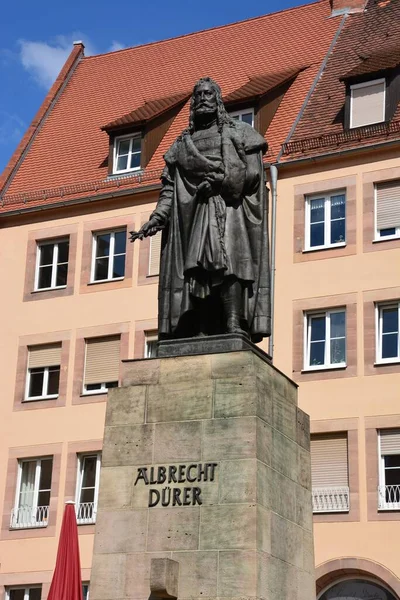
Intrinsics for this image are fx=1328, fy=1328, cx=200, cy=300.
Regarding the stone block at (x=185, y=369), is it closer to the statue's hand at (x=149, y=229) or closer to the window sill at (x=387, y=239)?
the statue's hand at (x=149, y=229)

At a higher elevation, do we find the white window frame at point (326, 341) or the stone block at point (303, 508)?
the white window frame at point (326, 341)

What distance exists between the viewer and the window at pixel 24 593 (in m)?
30.7

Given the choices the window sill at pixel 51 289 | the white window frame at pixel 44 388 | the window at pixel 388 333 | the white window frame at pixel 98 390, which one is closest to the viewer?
the window at pixel 388 333

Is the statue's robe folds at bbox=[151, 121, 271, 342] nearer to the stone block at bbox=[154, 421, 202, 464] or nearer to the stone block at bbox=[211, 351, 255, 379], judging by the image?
the stone block at bbox=[211, 351, 255, 379]

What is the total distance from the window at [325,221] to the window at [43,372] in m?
7.02

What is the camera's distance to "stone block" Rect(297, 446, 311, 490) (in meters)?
12.7

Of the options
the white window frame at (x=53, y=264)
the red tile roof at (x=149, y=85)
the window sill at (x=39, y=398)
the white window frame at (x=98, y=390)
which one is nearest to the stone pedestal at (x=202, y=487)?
the white window frame at (x=98, y=390)

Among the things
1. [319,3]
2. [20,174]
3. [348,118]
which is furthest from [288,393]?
[319,3]

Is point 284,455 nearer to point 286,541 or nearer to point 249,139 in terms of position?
point 286,541

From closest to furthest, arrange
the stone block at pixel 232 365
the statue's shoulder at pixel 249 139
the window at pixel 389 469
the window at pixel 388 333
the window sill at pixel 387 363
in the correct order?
the stone block at pixel 232 365
the statue's shoulder at pixel 249 139
the window at pixel 389 469
the window sill at pixel 387 363
the window at pixel 388 333

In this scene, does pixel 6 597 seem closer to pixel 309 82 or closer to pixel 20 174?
pixel 20 174

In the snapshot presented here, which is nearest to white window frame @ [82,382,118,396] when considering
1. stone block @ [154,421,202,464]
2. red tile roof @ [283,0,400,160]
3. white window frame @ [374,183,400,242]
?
red tile roof @ [283,0,400,160]

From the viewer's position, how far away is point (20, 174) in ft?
121

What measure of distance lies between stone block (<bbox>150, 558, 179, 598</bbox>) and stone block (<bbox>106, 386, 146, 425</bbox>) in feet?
4.85
